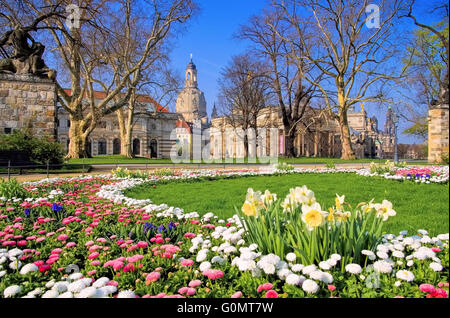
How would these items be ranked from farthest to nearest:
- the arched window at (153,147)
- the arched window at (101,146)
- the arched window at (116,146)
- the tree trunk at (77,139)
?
the arched window at (153,147)
the arched window at (116,146)
the arched window at (101,146)
the tree trunk at (77,139)

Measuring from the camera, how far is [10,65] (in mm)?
10102

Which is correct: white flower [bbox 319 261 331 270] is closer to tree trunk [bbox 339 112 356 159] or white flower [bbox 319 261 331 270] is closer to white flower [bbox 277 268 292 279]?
white flower [bbox 277 268 292 279]

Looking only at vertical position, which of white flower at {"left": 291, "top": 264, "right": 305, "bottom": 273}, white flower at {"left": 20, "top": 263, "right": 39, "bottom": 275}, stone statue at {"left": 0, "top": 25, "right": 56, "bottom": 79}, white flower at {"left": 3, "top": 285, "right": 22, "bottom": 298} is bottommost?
white flower at {"left": 20, "top": 263, "right": 39, "bottom": 275}

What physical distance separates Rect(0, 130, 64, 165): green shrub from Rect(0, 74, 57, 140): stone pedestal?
42 centimetres

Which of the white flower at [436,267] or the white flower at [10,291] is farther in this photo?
the white flower at [436,267]

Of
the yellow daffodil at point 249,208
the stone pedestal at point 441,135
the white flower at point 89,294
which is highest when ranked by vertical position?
the stone pedestal at point 441,135

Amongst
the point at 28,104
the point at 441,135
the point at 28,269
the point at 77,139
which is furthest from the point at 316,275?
the point at 77,139

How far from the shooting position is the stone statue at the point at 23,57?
10092mm

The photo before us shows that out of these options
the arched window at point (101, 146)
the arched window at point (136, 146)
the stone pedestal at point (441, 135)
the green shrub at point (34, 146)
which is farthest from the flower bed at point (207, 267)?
the arched window at point (101, 146)

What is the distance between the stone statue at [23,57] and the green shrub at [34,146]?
2.17m

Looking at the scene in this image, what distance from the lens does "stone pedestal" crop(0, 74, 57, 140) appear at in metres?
10.1

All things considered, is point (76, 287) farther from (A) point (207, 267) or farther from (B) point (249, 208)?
(B) point (249, 208)

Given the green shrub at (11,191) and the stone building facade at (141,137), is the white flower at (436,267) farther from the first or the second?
the stone building facade at (141,137)

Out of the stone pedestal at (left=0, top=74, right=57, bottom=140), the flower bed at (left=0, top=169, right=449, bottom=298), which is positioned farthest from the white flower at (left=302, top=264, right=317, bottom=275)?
the stone pedestal at (left=0, top=74, right=57, bottom=140)
